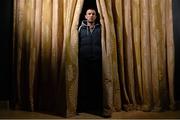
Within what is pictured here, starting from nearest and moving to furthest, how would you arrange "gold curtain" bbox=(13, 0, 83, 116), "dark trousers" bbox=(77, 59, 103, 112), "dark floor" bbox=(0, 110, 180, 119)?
"dark floor" bbox=(0, 110, 180, 119) < "gold curtain" bbox=(13, 0, 83, 116) < "dark trousers" bbox=(77, 59, 103, 112)

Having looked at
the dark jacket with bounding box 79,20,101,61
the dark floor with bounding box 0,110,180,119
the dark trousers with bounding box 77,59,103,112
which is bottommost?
the dark floor with bounding box 0,110,180,119

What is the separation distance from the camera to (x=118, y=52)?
4.23 m

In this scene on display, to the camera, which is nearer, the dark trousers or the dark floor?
the dark floor

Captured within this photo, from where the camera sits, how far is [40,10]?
427cm

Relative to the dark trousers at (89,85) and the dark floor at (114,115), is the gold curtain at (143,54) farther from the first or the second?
the dark trousers at (89,85)

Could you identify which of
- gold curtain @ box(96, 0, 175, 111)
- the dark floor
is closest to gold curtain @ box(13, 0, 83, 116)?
the dark floor

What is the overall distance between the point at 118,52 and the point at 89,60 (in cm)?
43

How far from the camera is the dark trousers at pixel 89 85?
432 cm

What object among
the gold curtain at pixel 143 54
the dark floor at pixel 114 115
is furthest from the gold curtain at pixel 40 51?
the gold curtain at pixel 143 54

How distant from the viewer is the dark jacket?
13.9ft

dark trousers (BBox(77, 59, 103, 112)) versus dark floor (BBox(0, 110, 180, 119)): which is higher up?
dark trousers (BBox(77, 59, 103, 112))

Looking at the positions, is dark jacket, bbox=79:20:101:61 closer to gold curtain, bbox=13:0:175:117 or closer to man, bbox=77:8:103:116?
man, bbox=77:8:103:116

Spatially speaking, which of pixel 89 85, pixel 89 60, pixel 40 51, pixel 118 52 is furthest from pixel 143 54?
pixel 40 51

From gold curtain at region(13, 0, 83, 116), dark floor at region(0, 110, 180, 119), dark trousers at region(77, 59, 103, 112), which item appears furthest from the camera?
dark trousers at region(77, 59, 103, 112)
